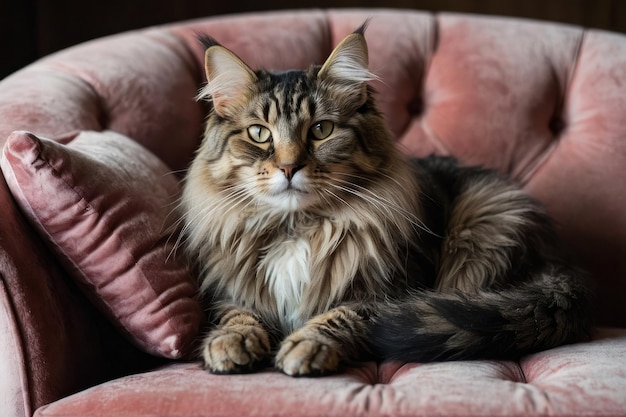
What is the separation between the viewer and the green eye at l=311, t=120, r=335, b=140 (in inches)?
59.9

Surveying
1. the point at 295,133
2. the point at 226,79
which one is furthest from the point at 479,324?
the point at 226,79

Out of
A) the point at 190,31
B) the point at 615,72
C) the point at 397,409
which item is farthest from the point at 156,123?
the point at 615,72

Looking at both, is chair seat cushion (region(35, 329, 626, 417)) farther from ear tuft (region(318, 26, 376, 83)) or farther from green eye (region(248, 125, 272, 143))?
ear tuft (region(318, 26, 376, 83))

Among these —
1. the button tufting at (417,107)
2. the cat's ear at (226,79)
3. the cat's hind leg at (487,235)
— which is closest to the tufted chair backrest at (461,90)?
the button tufting at (417,107)

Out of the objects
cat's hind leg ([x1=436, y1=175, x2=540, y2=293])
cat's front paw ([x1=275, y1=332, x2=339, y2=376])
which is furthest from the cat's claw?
cat's hind leg ([x1=436, y1=175, x2=540, y2=293])

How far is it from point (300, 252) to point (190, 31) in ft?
3.16

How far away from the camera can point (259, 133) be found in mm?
1531

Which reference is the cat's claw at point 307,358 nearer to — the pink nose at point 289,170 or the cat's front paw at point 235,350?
the cat's front paw at point 235,350

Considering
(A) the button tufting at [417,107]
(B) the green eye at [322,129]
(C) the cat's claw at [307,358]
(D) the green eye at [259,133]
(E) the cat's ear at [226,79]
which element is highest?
(E) the cat's ear at [226,79]

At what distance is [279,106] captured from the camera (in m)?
1.51

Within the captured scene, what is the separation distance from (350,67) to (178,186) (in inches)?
22.0

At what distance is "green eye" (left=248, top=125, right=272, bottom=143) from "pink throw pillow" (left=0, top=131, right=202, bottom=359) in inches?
10.8

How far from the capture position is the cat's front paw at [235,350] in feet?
4.36

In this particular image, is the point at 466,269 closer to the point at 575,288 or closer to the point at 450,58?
the point at 575,288
